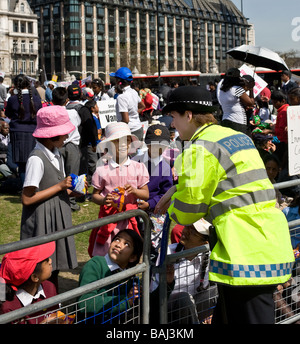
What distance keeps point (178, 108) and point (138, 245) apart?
127 cm

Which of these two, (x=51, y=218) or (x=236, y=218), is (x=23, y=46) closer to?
(x=51, y=218)

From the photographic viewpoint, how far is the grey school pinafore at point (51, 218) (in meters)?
4.34

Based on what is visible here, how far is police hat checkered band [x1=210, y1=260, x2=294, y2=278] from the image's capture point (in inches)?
112

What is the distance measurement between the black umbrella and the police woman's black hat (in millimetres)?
8267

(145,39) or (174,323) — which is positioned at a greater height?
(145,39)

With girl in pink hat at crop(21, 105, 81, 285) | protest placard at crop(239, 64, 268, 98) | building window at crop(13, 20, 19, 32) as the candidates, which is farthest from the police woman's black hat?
building window at crop(13, 20, 19, 32)

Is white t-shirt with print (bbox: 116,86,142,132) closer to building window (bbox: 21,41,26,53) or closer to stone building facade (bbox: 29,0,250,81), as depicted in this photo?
stone building facade (bbox: 29,0,250,81)

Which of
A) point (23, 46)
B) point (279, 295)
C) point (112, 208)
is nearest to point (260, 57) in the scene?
point (112, 208)

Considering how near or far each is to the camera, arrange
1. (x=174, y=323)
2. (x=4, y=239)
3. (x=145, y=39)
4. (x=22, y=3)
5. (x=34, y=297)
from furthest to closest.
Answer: (x=145, y=39) < (x=22, y=3) < (x=4, y=239) < (x=34, y=297) < (x=174, y=323)

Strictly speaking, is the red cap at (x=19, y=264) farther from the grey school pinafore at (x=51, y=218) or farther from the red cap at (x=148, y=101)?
the red cap at (x=148, y=101)

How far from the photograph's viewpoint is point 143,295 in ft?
10.6

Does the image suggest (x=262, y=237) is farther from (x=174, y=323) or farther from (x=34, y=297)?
(x=34, y=297)

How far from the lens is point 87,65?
4550 inches

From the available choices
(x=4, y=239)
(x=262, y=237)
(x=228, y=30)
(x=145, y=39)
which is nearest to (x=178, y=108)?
(x=262, y=237)
